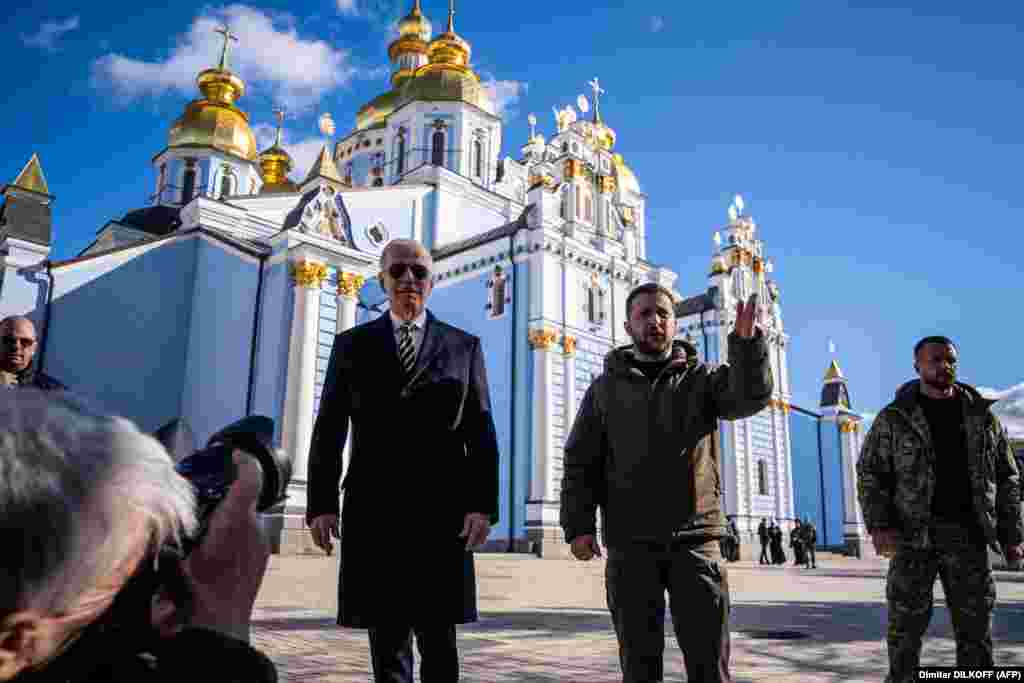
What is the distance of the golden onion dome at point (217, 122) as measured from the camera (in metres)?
30.8

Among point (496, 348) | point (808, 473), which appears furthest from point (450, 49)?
point (808, 473)

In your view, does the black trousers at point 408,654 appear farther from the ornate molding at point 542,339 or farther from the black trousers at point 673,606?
the ornate molding at point 542,339

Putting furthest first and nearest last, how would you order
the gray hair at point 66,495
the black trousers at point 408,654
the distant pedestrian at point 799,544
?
the distant pedestrian at point 799,544 < the black trousers at point 408,654 < the gray hair at point 66,495

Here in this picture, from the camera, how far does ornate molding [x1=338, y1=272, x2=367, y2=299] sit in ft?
57.0

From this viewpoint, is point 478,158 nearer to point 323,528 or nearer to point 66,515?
point 323,528

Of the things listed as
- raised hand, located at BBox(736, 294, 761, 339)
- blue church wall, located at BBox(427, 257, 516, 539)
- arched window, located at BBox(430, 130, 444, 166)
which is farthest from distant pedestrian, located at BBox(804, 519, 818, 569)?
raised hand, located at BBox(736, 294, 761, 339)

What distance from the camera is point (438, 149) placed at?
29.2 metres

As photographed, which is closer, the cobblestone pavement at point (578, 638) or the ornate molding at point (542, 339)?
the cobblestone pavement at point (578, 638)

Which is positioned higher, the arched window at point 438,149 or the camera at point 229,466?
the arched window at point 438,149

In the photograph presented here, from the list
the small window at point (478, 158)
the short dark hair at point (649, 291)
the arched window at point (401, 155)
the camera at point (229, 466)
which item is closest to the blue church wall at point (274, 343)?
the arched window at point (401, 155)

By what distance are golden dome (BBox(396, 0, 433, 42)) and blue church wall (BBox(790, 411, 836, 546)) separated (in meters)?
24.6

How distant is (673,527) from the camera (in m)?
3.03

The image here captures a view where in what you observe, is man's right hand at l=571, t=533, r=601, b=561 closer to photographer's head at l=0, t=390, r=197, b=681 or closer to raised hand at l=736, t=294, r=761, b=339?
raised hand at l=736, t=294, r=761, b=339

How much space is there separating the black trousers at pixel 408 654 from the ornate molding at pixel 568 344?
20010mm
